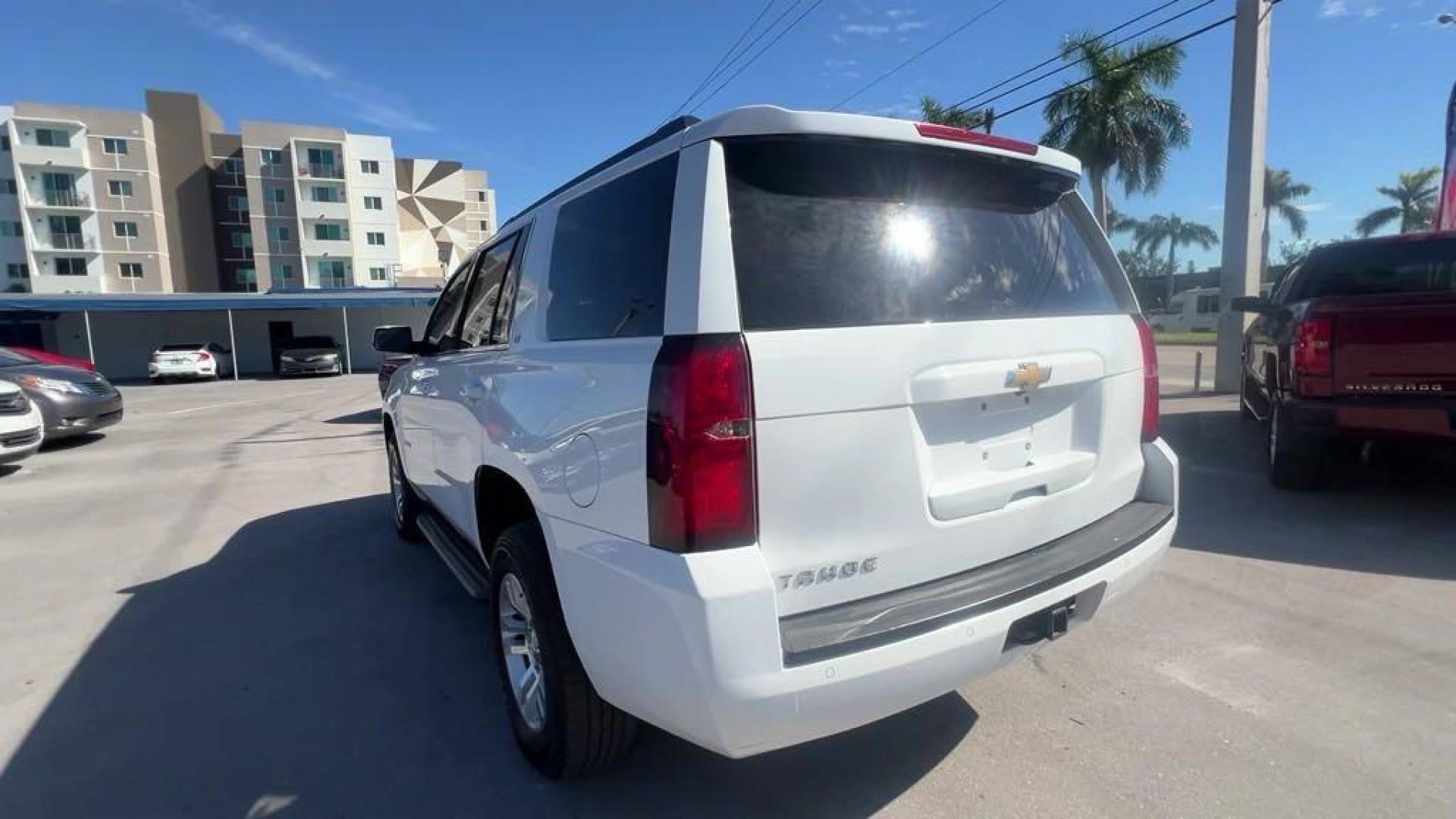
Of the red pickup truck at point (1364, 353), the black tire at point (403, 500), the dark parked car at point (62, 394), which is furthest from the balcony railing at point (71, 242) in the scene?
the red pickup truck at point (1364, 353)

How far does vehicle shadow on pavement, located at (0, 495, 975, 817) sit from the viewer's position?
247 centimetres

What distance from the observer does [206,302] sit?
30578mm

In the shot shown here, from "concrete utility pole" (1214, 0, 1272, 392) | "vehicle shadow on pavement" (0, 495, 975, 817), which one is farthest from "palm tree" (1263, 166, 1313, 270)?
"vehicle shadow on pavement" (0, 495, 975, 817)

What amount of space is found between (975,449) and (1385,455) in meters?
7.19

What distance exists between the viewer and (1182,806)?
91.0 inches

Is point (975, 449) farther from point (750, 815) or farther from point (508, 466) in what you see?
point (508, 466)

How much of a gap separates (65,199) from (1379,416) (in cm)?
7103

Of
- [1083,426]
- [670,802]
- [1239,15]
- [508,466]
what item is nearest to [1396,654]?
[1083,426]

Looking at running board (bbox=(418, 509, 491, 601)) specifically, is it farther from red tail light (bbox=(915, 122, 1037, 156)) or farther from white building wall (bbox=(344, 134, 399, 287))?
white building wall (bbox=(344, 134, 399, 287))

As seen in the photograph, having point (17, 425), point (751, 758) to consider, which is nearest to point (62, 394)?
point (17, 425)

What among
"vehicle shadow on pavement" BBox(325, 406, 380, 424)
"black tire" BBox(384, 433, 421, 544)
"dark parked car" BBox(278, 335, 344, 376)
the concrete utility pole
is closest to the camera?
"black tire" BBox(384, 433, 421, 544)

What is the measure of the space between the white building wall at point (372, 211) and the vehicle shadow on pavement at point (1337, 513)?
6128 cm

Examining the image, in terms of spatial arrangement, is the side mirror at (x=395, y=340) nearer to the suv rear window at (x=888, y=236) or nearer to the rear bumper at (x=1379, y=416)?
the suv rear window at (x=888, y=236)

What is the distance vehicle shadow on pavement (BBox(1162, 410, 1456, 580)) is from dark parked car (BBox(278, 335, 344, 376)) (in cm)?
3059
